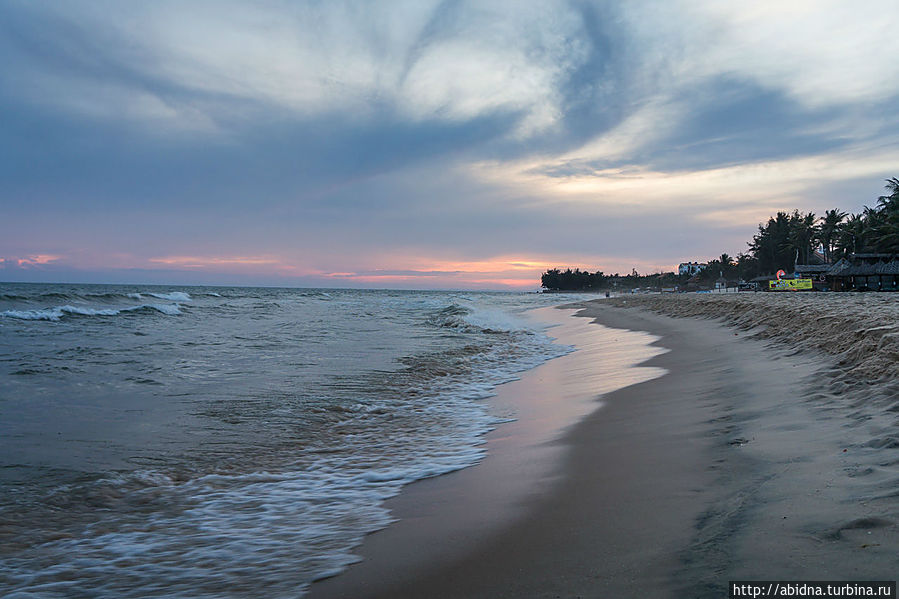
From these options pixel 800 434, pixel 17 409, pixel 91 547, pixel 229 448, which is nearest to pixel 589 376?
pixel 800 434

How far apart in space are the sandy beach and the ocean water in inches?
22.9

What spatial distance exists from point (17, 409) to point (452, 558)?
7652mm

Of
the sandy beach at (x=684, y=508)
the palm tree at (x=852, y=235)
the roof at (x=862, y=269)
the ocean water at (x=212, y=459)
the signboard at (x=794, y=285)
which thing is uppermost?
the palm tree at (x=852, y=235)

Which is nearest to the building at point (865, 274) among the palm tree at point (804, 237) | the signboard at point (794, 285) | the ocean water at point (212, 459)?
the signboard at point (794, 285)

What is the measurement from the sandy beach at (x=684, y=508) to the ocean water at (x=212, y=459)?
1.91 ft

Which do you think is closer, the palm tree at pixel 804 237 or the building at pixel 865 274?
the building at pixel 865 274

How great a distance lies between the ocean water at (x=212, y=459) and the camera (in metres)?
3.28

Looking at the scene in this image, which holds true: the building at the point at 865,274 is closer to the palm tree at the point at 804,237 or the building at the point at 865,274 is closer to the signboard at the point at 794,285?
the signboard at the point at 794,285

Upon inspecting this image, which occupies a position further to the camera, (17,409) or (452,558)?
(17,409)

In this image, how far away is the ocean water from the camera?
328 centimetres

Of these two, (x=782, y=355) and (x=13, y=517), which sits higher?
(x=782, y=355)

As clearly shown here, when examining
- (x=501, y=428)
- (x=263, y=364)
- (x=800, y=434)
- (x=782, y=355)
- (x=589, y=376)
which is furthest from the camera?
(x=263, y=364)

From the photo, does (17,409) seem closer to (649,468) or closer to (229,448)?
(229,448)

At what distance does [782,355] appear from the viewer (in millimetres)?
8570
